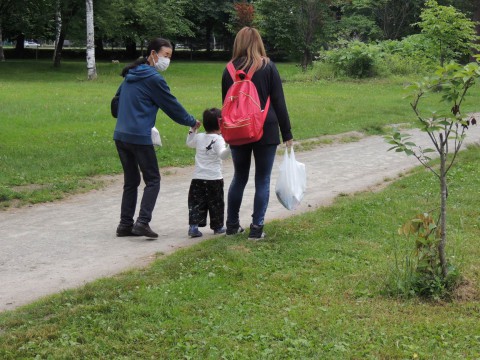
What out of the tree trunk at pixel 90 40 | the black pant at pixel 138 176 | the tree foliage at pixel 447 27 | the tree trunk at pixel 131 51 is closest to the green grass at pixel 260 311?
the black pant at pixel 138 176

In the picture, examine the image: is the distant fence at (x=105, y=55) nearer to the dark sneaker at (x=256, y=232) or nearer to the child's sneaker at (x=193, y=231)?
the child's sneaker at (x=193, y=231)

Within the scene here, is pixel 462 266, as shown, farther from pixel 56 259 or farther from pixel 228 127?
pixel 56 259

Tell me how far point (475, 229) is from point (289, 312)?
2.95 meters

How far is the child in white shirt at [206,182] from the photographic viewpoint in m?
6.89

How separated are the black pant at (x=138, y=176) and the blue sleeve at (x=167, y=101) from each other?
383 millimetres

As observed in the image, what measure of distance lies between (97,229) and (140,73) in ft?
5.68

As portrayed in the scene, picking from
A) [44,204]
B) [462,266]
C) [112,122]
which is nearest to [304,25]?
[112,122]

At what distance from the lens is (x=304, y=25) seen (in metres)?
38.4

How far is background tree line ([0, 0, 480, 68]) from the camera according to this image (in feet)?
122

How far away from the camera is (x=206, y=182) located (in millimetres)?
6957

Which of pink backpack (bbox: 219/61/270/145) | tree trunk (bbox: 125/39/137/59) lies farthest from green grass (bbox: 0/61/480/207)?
tree trunk (bbox: 125/39/137/59)

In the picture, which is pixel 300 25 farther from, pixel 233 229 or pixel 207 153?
pixel 233 229

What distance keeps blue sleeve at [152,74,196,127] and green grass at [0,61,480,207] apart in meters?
2.08

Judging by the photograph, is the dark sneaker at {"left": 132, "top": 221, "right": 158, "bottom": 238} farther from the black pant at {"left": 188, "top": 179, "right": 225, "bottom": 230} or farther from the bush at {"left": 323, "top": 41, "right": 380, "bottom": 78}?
the bush at {"left": 323, "top": 41, "right": 380, "bottom": 78}
